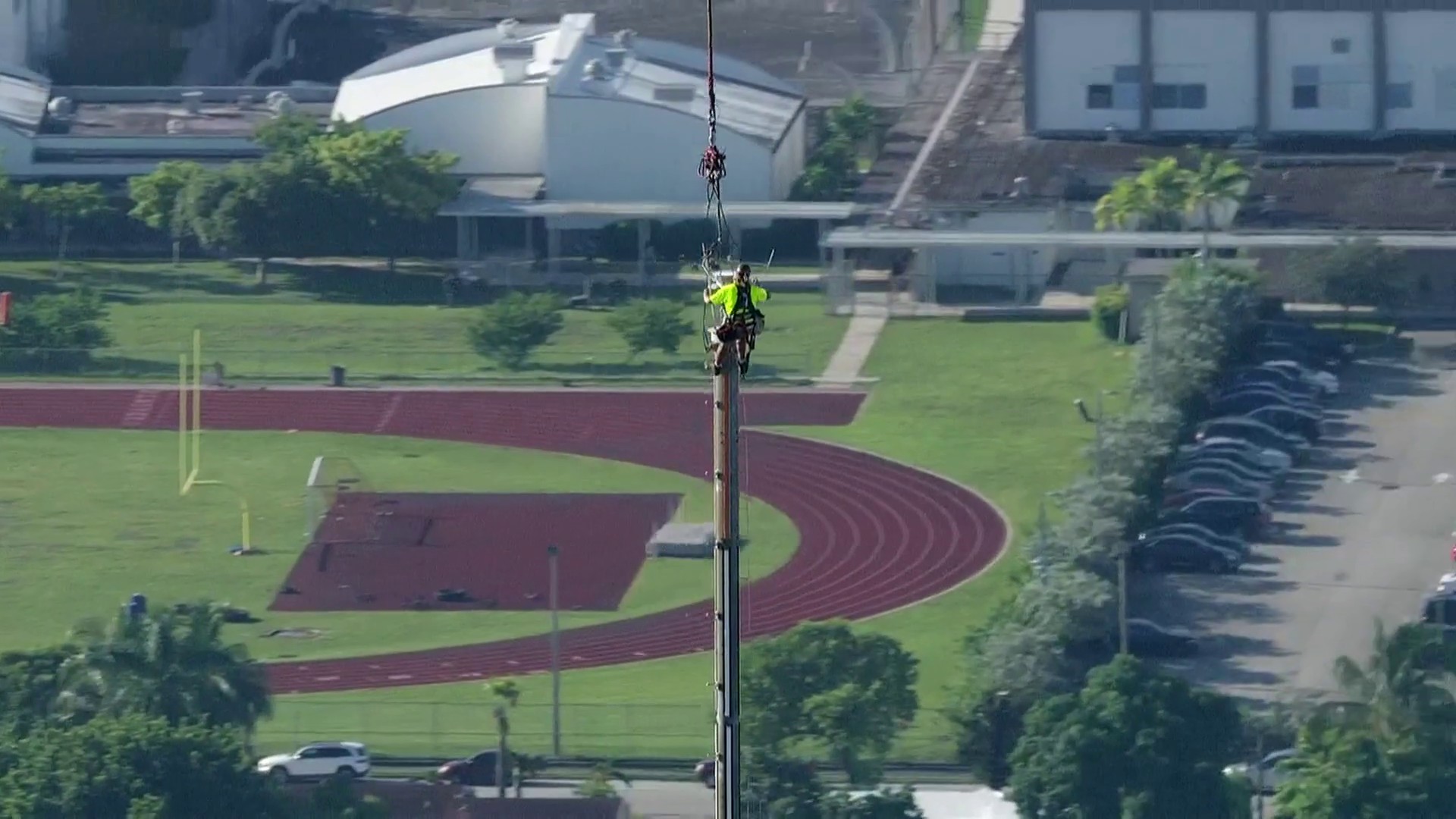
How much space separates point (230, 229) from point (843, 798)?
30594 millimetres

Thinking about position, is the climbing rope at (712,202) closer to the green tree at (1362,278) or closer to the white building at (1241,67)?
the green tree at (1362,278)

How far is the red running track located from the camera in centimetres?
3962

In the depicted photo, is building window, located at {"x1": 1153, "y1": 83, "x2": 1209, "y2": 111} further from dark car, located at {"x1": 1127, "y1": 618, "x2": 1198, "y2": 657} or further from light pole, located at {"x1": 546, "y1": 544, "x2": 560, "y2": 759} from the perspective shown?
dark car, located at {"x1": 1127, "y1": 618, "x2": 1198, "y2": 657}

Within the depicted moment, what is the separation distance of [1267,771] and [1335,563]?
9018 millimetres

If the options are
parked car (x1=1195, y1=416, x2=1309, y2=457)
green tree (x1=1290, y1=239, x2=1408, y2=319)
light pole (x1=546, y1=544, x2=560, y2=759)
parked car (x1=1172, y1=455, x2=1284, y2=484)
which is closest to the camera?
light pole (x1=546, y1=544, x2=560, y2=759)

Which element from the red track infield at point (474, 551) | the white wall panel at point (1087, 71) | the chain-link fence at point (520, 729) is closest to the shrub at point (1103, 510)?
the chain-link fence at point (520, 729)

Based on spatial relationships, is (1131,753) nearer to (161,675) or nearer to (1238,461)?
(161,675)

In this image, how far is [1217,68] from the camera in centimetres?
6562

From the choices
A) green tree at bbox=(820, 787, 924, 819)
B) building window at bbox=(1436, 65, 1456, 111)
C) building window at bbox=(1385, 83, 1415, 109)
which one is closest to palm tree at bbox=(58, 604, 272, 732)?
green tree at bbox=(820, 787, 924, 819)

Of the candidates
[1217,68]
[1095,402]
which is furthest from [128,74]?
[1095,402]

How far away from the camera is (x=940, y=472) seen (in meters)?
47.2

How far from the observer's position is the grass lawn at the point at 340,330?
53719mm

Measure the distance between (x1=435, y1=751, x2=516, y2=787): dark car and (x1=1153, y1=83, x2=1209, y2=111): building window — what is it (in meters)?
34.0

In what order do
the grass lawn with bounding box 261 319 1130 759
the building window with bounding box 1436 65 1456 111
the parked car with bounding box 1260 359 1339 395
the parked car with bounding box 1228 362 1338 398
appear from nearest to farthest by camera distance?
the grass lawn with bounding box 261 319 1130 759, the parked car with bounding box 1228 362 1338 398, the parked car with bounding box 1260 359 1339 395, the building window with bounding box 1436 65 1456 111
